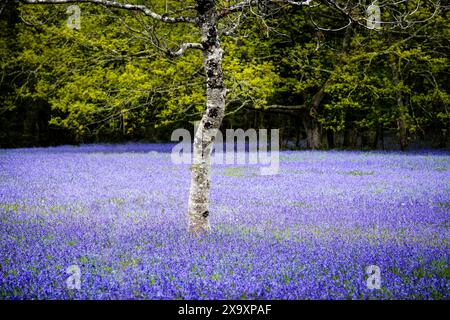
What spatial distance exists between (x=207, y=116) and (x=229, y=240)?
1.77 m

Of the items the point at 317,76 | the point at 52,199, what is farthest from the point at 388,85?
the point at 52,199

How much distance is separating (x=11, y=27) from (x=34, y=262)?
→ 35226 millimetres

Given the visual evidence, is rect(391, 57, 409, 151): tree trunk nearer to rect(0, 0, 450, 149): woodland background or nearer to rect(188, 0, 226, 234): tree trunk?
rect(0, 0, 450, 149): woodland background

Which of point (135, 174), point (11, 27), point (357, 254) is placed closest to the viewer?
point (357, 254)

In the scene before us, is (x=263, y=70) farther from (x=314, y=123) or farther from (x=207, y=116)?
(x=207, y=116)

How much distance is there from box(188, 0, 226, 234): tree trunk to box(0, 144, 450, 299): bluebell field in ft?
1.22

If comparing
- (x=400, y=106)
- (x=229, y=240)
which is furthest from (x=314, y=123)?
(x=229, y=240)

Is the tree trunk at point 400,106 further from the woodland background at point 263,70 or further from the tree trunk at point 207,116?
the tree trunk at point 207,116

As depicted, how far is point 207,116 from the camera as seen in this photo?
23.7ft

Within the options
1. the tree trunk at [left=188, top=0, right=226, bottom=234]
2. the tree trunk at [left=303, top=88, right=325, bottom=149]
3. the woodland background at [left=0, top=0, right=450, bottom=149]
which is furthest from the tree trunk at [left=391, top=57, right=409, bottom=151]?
the tree trunk at [left=188, top=0, right=226, bottom=234]

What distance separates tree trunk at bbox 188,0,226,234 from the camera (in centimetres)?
714

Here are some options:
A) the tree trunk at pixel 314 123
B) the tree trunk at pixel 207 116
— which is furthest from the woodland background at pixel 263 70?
the tree trunk at pixel 207 116

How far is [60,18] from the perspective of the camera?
95.7 ft

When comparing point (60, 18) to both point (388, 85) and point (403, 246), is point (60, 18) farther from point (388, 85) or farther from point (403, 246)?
point (403, 246)
